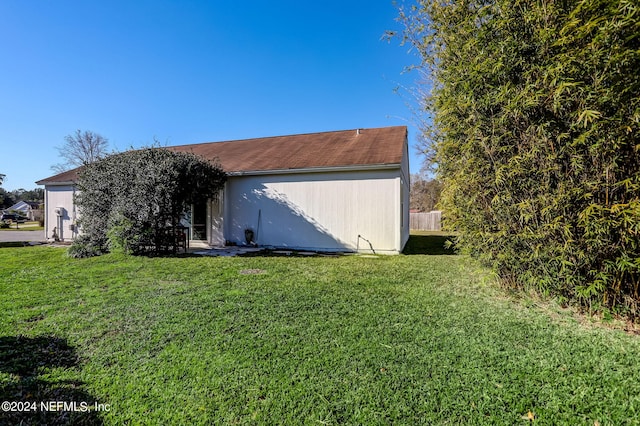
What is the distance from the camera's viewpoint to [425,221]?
22.7 m

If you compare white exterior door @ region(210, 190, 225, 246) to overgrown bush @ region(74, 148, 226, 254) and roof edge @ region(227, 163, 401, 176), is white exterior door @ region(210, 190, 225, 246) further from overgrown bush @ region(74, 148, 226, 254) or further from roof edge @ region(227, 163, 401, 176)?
overgrown bush @ region(74, 148, 226, 254)

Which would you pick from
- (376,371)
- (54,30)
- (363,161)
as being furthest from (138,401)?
(54,30)

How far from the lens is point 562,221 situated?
3.13 meters

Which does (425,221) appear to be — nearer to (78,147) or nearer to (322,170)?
(322,170)

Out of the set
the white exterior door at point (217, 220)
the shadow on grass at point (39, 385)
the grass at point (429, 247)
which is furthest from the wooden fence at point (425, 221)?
the shadow on grass at point (39, 385)

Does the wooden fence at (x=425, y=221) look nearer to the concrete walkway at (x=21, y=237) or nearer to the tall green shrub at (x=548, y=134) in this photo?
the tall green shrub at (x=548, y=134)

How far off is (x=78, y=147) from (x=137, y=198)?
30798 millimetres

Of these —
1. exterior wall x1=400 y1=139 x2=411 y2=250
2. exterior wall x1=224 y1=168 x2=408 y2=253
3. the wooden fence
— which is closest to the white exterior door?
exterior wall x1=224 y1=168 x2=408 y2=253

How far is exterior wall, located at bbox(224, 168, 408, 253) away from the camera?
8844mm

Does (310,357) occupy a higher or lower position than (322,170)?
lower

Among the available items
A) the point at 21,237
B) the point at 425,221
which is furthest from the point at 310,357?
the point at 425,221

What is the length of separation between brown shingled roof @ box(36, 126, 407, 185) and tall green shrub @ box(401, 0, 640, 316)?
15.5 feet

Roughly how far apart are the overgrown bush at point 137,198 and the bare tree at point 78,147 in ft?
85.9

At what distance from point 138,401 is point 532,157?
4557 mm
